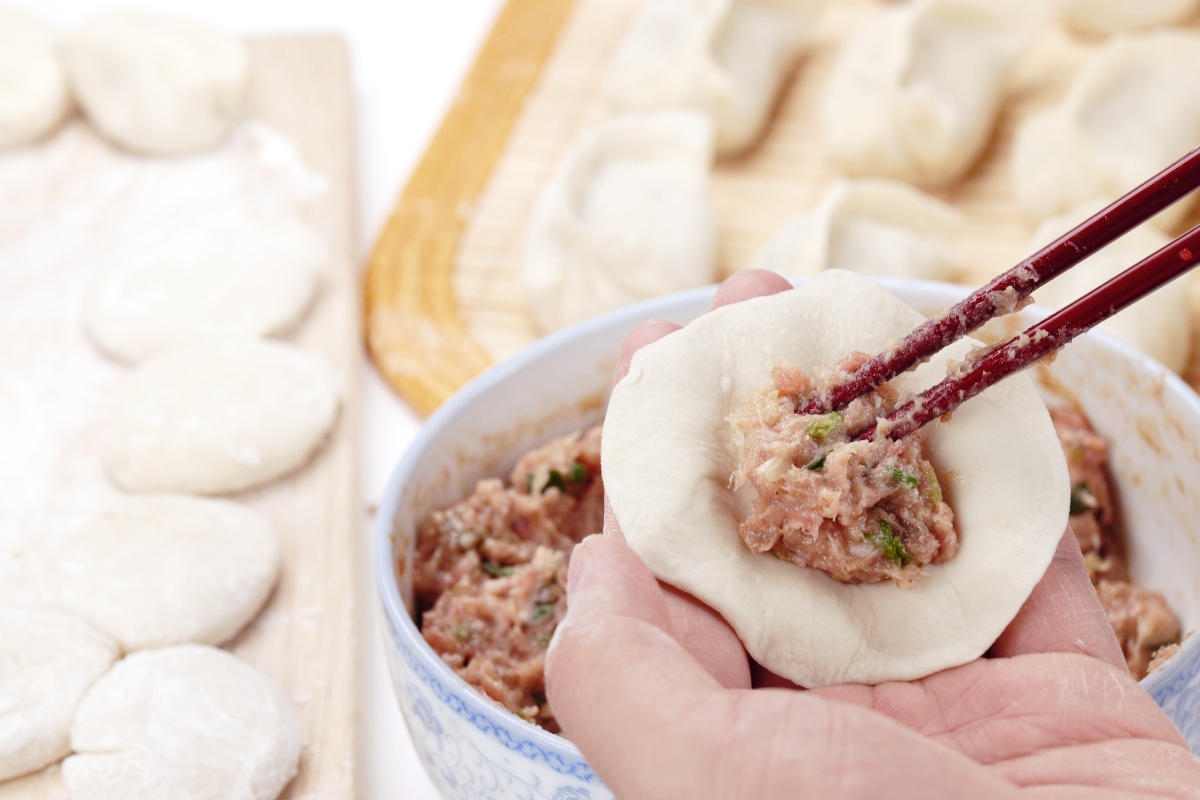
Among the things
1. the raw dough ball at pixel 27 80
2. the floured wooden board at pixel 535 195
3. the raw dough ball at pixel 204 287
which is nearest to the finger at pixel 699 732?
the floured wooden board at pixel 535 195

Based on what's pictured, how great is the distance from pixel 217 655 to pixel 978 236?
171 cm

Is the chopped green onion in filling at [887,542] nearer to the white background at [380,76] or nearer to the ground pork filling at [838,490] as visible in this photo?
the ground pork filling at [838,490]

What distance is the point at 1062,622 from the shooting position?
1.23 m

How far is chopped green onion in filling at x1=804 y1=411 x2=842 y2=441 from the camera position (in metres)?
1.21

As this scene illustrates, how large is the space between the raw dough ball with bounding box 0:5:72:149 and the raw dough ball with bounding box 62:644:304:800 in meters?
1.63

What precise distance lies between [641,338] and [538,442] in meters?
0.40

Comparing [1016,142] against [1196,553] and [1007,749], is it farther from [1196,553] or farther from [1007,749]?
[1007,749]

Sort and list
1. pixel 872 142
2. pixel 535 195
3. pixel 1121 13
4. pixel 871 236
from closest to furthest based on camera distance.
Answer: pixel 871 236
pixel 872 142
pixel 535 195
pixel 1121 13

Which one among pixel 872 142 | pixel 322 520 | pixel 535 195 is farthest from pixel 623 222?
pixel 322 520

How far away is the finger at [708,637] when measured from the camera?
1.17 m

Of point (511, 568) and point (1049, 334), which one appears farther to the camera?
point (511, 568)

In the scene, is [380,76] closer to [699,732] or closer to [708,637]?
[708,637]

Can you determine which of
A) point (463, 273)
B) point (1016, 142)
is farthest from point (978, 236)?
point (463, 273)

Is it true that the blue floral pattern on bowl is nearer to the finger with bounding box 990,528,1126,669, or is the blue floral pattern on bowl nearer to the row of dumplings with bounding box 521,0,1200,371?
the finger with bounding box 990,528,1126,669
